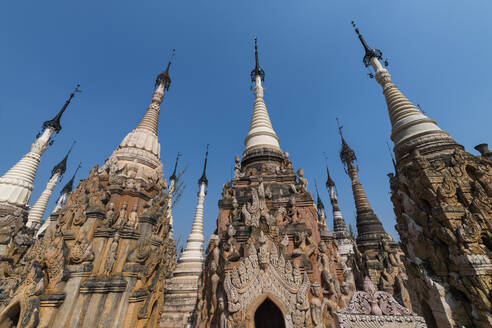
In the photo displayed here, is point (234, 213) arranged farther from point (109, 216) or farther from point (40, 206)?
point (40, 206)

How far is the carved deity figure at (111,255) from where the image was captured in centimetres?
973

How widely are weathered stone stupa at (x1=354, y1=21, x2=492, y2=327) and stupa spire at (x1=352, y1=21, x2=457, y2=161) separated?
0.05 metres

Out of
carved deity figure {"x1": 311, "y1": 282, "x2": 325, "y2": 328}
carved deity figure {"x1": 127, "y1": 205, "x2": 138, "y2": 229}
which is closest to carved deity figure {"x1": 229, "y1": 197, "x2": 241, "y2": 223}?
carved deity figure {"x1": 311, "y1": 282, "x2": 325, "y2": 328}

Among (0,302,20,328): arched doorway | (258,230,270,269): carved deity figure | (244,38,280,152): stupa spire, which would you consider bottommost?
(0,302,20,328): arched doorway

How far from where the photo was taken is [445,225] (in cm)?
760

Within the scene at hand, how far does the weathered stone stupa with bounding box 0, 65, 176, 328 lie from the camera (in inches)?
352

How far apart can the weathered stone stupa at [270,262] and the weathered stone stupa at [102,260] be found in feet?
10.5

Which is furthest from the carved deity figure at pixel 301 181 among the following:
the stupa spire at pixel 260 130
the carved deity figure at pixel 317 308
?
the carved deity figure at pixel 317 308

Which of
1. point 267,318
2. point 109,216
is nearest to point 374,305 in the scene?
point 267,318

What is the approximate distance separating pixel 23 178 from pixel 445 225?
2205 centimetres

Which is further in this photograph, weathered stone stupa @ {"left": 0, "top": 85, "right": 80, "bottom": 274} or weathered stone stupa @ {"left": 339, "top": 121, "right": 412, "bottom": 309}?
weathered stone stupa @ {"left": 339, "top": 121, "right": 412, "bottom": 309}

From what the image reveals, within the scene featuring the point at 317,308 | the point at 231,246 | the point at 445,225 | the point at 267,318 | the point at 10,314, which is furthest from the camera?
the point at 10,314

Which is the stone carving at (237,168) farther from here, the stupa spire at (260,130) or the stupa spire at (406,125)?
the stupa spire at (406,125)

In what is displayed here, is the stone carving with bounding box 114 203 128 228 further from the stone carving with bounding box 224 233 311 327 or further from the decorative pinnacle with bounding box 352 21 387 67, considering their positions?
the decorative pinnacle with bounding box 352 21 387 67
